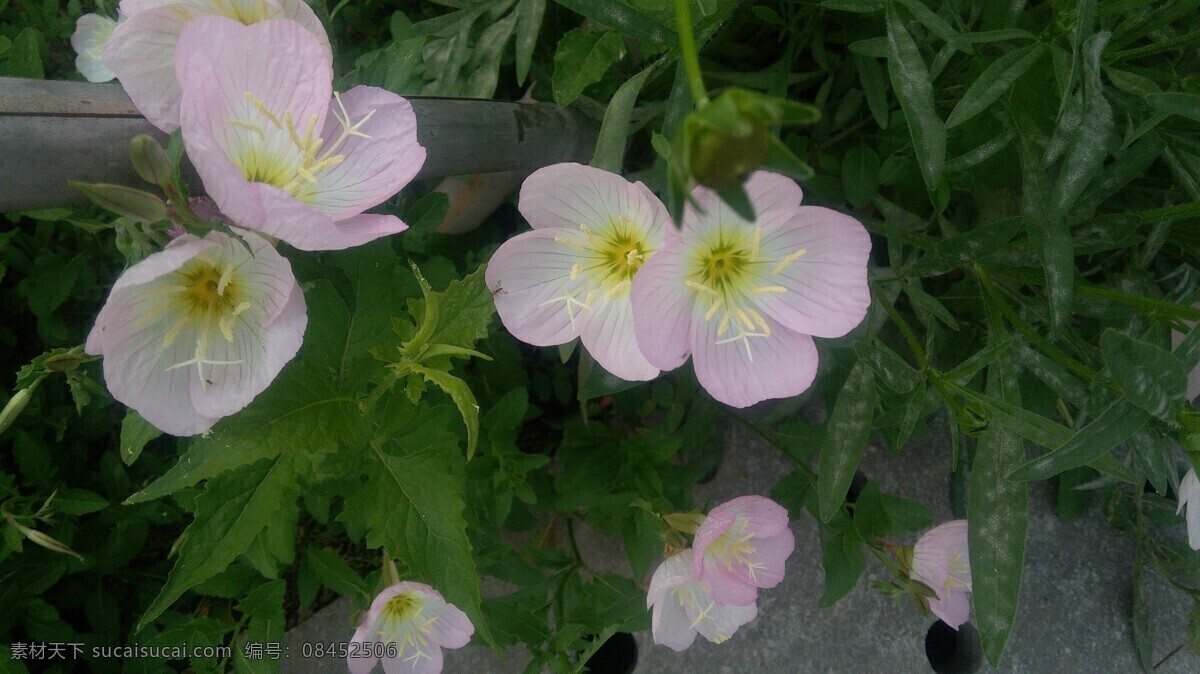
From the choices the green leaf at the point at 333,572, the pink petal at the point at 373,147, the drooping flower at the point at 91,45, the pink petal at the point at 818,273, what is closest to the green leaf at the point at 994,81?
the pink petal at the point at 818,273

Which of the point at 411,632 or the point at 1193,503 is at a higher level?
the point at 1193,503

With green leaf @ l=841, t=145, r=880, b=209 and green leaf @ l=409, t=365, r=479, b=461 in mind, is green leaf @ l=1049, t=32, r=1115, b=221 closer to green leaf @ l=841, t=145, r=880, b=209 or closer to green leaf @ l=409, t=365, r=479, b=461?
green leaf @ l=841, t=145, r=880, b=209

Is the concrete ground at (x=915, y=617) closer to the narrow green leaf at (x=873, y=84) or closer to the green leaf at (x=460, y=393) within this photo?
the narrow green leaf at (x=873, y=84)

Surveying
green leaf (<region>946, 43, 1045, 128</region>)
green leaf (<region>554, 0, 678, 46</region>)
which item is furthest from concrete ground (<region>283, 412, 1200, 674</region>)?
green leaf (<region>554, 0, 678, 46</region>)

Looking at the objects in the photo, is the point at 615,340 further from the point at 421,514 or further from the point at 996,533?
the point at 996,533

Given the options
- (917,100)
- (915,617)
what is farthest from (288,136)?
(915,617)

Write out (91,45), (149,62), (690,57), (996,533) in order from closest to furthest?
1. (690,57)
2. (149,62)
3. (996,533)
4. (91,45)
